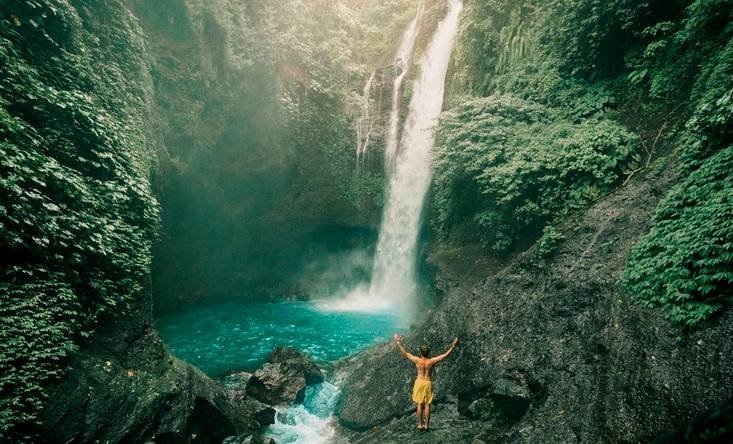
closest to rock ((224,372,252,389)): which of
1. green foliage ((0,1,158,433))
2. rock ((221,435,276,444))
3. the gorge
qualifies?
the gorge

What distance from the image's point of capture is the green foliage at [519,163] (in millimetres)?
8867

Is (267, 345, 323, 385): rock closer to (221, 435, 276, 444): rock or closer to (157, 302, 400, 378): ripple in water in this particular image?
(157, 302, 400, 378): ripple in water

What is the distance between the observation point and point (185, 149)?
1652 centimetres

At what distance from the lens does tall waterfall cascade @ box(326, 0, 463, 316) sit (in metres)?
20.0

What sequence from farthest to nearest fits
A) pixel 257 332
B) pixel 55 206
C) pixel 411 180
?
pixel 411 180 → pixel 257 332 → pixel 55 206

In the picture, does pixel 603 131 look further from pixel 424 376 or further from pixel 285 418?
pixel 285 418

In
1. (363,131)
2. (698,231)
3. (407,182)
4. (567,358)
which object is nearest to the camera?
(698,231)

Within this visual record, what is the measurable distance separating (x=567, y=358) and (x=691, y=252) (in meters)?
2.60

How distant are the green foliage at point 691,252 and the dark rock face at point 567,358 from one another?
Result: 0.87 ft

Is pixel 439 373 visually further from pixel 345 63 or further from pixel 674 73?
pixel 345 63

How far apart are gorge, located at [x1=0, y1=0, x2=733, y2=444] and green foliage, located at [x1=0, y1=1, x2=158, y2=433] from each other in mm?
42

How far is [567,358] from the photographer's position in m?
6.46

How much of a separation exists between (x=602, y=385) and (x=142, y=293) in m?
9.01

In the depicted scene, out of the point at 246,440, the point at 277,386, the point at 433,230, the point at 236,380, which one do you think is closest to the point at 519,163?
the point at 433,230
